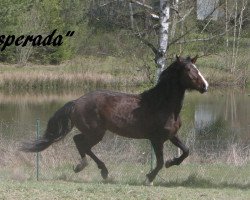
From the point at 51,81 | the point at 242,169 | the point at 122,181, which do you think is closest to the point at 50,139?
the point at 122,181

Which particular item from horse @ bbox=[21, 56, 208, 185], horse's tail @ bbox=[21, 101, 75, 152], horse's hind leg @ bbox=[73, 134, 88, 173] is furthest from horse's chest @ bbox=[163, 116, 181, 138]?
horse's tail @ bbox=[21, 101, 75, 152]

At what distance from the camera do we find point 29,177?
33.6ft

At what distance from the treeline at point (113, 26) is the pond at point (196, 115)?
1.94 m

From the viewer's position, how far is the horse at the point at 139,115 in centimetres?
942

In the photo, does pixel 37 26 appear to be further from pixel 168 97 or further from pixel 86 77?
pixel 168 97

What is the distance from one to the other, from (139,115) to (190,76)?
101cm

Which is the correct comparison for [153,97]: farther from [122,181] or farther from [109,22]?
[109,22]

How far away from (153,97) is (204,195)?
2.06 metres

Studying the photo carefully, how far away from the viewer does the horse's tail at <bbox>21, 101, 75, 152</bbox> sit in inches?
394

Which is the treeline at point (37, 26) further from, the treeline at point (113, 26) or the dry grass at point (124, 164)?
the dry grass at point (124, 164)

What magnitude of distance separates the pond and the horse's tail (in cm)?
378

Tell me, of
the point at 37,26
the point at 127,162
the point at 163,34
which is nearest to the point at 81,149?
the point at 127,162

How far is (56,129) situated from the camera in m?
10.1

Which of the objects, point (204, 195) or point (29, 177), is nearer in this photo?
point (204, 195)
